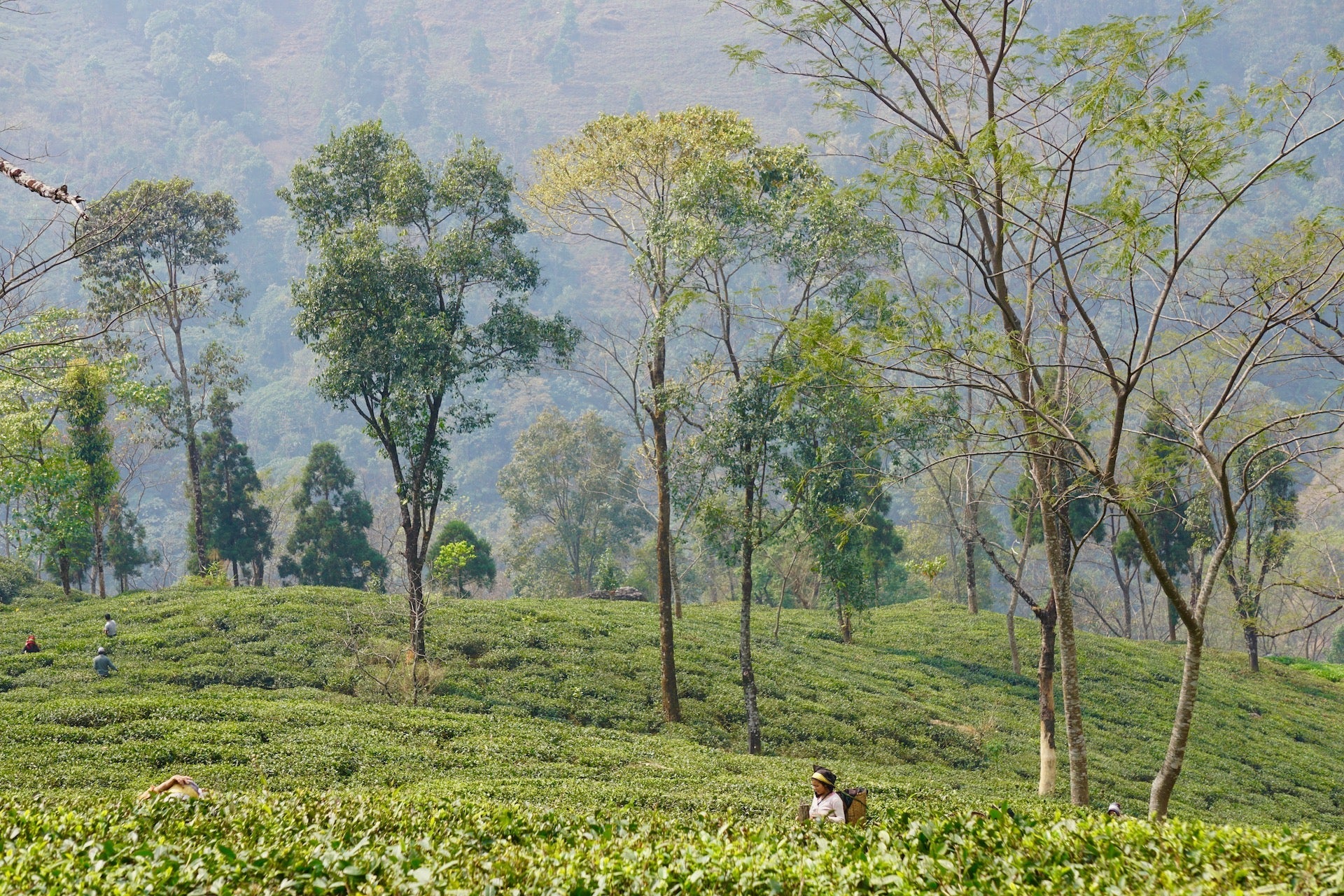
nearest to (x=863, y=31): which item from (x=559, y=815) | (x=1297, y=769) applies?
(x=559, y=815)

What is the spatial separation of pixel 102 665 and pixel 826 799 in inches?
644

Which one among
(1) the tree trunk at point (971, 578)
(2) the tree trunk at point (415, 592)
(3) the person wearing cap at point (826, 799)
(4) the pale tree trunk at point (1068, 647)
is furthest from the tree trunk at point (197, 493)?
(3) the person wearing cap at point (826, 799)

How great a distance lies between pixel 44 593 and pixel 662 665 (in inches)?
908

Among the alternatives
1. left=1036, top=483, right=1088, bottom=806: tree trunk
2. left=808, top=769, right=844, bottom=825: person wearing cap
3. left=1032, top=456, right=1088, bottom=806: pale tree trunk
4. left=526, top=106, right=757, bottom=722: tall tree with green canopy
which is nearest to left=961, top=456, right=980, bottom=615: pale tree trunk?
left=1032, top=456, right=1088, bottom=806: pale tree trunk

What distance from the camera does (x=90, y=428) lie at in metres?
31.0

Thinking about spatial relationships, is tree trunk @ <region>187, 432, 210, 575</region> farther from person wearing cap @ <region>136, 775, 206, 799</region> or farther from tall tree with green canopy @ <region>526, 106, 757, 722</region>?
person wearing cap @ <region>136, 775, 206, 799</region>

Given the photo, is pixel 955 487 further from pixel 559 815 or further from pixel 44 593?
pixel 559 815

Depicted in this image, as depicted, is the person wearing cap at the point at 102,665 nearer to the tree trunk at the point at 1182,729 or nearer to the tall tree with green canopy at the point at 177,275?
the tall tree with green canopy at the point at 177,275

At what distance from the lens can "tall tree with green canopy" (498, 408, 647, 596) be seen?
199 ft

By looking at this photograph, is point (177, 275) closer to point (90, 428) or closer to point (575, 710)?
point (90, 428)

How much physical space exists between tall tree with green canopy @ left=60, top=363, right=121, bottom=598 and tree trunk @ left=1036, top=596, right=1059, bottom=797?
29.0 m

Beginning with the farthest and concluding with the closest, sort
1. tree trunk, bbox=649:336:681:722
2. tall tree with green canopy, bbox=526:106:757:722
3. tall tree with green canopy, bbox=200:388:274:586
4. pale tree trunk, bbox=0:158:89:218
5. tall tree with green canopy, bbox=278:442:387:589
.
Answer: tall tree with green canopy, bbox=278:442:387:589 → tall tree with green canopy, bbox=200:388:274:586 → tree trunk, bbox=649:336:681:722 → tall tree with green canopy, bbox=526:106:757:722 → pale tree trunk, bbox=0:158:89:218

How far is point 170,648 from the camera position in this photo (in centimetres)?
2050

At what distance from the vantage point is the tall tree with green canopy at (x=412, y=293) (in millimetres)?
19469
